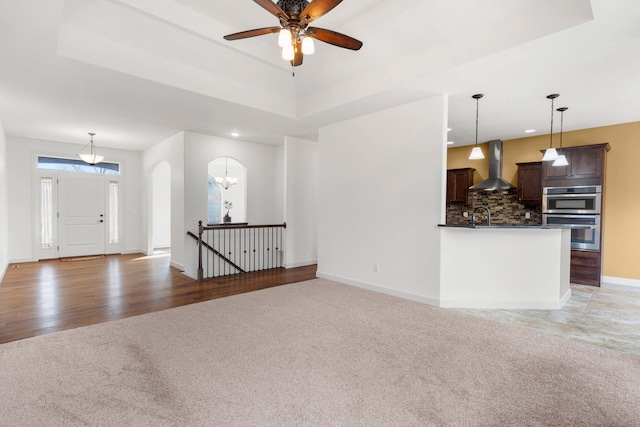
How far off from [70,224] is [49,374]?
6.97 meters

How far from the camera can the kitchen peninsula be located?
13.2 ft

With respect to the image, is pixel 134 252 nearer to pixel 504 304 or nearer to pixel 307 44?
pixel 307 44

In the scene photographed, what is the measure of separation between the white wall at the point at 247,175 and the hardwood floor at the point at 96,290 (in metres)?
0.96

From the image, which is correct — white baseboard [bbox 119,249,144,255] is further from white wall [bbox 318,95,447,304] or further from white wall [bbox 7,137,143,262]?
white wall [bbox 318,95,447,304]

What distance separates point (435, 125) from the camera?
416 cm

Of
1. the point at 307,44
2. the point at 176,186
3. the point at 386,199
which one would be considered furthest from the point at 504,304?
the point at 176,186

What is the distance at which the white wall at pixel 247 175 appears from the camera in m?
6.11

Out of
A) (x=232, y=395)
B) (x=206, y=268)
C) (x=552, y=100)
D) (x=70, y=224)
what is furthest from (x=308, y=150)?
(x=70, y=224)

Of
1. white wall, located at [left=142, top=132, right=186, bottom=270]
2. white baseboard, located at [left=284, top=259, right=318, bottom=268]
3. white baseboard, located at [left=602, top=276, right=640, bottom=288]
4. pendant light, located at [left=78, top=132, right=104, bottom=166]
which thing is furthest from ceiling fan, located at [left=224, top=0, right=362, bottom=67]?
white baseboard, located at [left=602, top=276, right=640, bottom=288]

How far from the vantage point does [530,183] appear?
20.6 feet

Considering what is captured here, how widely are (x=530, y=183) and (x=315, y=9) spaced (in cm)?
600

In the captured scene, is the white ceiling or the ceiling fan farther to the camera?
the white ceiling

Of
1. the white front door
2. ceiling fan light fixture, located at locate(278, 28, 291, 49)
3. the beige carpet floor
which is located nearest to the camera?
the beige carpet floor

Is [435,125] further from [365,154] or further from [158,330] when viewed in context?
[158,330]
